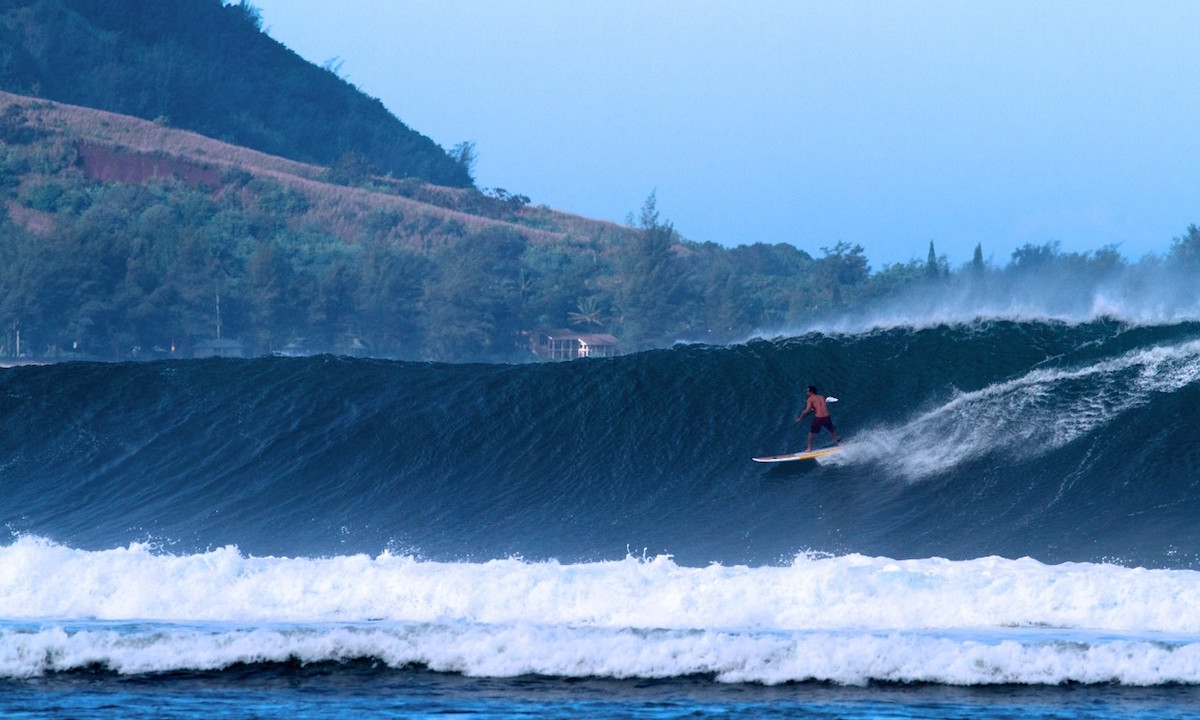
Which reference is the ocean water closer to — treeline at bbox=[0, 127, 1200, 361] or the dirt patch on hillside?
treeline at bbox=[0, 127, 1200, 361]

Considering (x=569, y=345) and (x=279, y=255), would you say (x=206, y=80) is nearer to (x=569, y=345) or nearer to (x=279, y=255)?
(x=279, y=255)

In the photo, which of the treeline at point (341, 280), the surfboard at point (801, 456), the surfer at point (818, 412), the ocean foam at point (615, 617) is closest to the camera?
the ocean foam at point (615, 617)

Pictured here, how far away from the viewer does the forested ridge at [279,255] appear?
83.6m

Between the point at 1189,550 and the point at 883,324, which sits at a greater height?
the point at 883,324

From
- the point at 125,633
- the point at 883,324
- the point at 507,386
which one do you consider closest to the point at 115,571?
the point at 125,633

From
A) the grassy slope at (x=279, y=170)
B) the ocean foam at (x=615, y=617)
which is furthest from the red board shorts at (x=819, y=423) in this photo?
the grassy slope at (x=279, y=170)

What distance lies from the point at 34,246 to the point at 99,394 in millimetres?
65240

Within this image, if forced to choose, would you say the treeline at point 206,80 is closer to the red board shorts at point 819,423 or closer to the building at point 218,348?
the building at point 218,348

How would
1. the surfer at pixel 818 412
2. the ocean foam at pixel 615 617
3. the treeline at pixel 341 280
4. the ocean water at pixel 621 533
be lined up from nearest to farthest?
the ocean water at pixel 621 533 → the ocean foam at pixel 615 617 → the surfer at pixel 818 412 → the treeline at pixel 341 280

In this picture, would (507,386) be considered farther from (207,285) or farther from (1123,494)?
(207,285)

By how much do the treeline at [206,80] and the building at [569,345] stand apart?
41.1 meters

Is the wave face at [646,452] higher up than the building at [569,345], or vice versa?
the building at [569,345]

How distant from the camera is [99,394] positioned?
2394cm

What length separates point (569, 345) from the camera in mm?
92250
